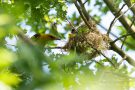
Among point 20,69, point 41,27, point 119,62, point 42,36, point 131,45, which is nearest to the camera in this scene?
point 20,69

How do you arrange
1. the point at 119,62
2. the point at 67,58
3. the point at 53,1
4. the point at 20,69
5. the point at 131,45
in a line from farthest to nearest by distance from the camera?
the point at 131,45 → the point at 119,62 → the point at 53,1 → the point at 67,58 → the point at 20,69

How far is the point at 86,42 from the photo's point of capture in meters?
3.70

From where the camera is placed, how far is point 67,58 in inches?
29.2

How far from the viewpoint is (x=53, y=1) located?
362 centimetres

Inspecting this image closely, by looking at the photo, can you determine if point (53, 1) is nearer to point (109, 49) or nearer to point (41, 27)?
point (109, 49)

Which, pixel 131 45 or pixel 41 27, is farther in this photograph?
pixel 41 27

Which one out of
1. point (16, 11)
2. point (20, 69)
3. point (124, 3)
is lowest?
point (20, 69)

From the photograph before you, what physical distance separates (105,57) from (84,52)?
23 centimetres

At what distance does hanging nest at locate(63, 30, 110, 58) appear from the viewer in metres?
3.71

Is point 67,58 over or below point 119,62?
below

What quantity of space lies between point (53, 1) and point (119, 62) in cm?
99

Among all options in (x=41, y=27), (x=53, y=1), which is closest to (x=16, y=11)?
(x=53, y=1)

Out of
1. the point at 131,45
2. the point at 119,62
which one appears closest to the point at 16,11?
the point at 119,62

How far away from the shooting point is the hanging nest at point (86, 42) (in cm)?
371
